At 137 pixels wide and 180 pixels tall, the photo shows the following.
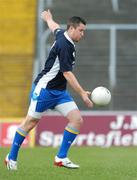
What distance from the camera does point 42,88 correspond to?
8.55 meters

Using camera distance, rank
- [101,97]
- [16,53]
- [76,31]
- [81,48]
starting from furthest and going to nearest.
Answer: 1. [16,53]
2. [81,48]
3. [76,31]
4. [101,97]

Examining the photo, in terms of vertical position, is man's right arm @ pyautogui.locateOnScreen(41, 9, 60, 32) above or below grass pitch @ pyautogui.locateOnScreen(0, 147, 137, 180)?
above

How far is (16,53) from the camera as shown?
1914cm

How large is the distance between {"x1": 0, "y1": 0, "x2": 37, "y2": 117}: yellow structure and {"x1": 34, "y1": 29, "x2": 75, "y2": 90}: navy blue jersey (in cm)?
958

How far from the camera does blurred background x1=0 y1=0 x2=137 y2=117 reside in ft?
59.6

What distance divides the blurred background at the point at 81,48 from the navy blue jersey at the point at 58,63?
29.2ft

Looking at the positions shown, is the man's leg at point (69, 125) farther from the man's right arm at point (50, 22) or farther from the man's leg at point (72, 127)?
the man's right arm at point (50, 22)

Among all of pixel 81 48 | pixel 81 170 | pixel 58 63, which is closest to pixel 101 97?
pixel 58 63

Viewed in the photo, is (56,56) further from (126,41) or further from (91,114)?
(126,41)

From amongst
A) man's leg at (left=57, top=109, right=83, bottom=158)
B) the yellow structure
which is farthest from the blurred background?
man's leg at (left=57, top=109, right=83, bottom=158)

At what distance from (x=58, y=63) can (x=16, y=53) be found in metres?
10.8

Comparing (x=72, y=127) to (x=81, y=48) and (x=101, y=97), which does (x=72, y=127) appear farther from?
(x=81, y=48)

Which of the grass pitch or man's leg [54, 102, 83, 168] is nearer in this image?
the grass pitch

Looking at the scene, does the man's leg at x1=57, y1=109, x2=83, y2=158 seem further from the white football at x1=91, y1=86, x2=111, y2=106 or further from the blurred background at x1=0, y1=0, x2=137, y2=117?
the blurred background at x1=0, y1=0, x2=137, y2=117
